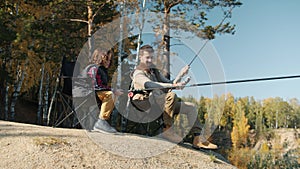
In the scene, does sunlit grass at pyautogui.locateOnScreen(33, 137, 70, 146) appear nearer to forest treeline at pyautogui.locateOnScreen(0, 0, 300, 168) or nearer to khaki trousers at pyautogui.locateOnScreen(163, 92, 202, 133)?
khaki trousers at pyautogui.locateOnScreen(163, 92, 202, 133)

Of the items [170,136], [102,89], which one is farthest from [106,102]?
[170,136]

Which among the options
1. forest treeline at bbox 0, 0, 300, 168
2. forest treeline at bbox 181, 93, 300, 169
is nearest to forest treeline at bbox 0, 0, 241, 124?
forest treeline at bbox 0, 0, 300, 168

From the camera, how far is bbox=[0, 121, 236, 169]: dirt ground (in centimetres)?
295

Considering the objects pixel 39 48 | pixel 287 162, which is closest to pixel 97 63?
pixel 287 162

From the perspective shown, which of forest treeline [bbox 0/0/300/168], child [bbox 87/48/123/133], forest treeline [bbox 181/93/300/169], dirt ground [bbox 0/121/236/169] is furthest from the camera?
forest treeline [bbox 0/0/300/168]

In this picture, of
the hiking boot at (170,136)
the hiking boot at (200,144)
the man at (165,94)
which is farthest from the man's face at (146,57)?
the hiking boot at (200,144)

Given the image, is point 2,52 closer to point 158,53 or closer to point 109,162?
point 158,53

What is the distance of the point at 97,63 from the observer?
4012mm

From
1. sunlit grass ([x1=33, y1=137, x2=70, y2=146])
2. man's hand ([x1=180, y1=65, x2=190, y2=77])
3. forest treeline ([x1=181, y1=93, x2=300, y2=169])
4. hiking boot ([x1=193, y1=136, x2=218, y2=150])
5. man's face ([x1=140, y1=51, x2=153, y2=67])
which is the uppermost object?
man's face ([x1=140, y1=51, x2=153, y2=67])

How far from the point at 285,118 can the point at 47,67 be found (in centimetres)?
5070

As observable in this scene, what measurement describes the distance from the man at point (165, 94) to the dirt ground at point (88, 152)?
0.75 feet

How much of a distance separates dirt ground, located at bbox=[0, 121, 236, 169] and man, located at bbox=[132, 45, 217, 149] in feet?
0.75

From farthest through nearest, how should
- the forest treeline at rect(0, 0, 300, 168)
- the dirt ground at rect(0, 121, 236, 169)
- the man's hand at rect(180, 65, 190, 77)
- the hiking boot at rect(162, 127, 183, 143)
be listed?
1. the forest treeline at rect(0, 0, 300, 168)
2. the hiking boot at rect(162, 127, 183, 143)
3. the man's hand at rect(180, 65, 190, 77)
4. the dirt ground at rect(0, 121, 236, 169)

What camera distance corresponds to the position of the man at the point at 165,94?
3494 millimetres
